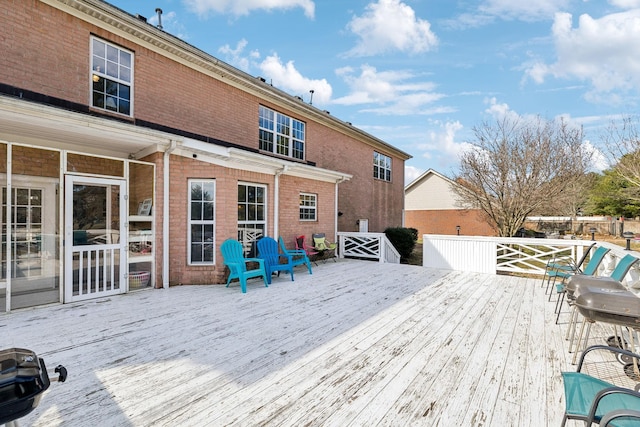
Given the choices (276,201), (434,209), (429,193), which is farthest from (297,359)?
(429,193)

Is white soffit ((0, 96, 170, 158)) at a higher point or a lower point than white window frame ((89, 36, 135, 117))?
lower

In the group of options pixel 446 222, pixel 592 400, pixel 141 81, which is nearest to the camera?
pixel 592 400

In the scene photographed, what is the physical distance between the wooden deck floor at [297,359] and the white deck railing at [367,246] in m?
4.48

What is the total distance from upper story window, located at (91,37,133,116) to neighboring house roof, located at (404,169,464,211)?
20071 mm

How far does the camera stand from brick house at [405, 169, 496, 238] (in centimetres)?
2100

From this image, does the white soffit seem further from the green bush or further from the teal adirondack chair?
the green bush

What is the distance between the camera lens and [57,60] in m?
5.75

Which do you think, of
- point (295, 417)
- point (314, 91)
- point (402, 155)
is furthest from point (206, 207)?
point (402, 155)

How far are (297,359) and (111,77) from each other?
23.1 feet

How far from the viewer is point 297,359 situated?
125 inches

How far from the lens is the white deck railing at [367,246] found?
10.2 metres

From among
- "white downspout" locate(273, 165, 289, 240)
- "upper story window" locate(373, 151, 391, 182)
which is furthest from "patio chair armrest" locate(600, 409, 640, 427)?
"upper story window" locate(373, 151, 391, 182)

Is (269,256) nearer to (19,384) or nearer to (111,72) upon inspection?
(111,72)

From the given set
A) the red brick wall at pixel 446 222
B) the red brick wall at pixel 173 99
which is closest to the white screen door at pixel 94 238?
the red brick wall at pixel 173 99
